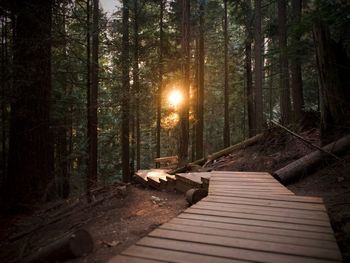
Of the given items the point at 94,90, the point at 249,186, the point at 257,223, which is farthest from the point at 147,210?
the point at 94,90

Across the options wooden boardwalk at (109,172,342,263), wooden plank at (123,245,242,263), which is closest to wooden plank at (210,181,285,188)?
wooden boardwalk at (109,172,342,263)

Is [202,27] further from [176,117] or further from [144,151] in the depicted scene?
[144,151]

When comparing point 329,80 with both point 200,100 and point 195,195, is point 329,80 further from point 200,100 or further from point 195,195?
point 200,100

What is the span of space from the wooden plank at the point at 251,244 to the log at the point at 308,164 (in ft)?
16.5

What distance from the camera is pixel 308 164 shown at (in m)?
8.02

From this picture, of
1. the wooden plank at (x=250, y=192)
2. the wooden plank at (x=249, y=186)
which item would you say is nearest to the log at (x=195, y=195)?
the wooden plank at (x=249, y=186)

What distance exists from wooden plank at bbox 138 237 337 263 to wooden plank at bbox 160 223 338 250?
34 cm

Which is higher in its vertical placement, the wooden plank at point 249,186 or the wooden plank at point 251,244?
the wooden plank at point 249,186

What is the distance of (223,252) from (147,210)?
17.1 feet

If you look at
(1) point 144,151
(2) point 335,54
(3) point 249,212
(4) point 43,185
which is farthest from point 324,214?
(1) point 144,151

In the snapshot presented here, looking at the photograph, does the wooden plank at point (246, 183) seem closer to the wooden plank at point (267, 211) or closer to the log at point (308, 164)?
the log at point (308, 164)

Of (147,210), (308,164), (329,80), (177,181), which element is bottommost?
(147,210)

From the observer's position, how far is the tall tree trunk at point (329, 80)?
27.1ft

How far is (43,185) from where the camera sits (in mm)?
9023
